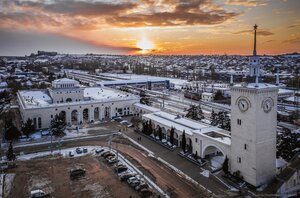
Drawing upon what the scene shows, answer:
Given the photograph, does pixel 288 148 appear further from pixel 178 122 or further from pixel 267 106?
pixel 178 122

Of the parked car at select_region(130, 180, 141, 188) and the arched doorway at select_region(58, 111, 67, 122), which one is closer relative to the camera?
the parked car at select_region(130, 180, 141, 188)

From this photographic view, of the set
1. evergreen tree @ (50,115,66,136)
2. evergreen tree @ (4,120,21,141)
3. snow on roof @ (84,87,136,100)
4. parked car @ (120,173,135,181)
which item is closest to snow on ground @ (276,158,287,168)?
parked car @ (120,173,135,181)

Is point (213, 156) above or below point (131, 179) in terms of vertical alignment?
above

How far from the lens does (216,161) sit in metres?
34.4

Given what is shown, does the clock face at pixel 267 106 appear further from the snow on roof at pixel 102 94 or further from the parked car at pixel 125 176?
the snow on roof at pixel 102 94

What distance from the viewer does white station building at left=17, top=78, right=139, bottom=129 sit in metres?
51.5

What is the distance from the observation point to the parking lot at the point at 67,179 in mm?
27547

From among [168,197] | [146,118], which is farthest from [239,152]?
[146,118]

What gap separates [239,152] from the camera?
97.2ft

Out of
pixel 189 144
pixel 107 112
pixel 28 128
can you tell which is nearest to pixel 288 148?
pixel 189 144

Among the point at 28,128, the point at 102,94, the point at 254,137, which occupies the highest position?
the point at 254,137

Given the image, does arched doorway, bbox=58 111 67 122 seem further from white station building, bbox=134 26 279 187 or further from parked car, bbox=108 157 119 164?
white station building, bbox=134 26 279 187

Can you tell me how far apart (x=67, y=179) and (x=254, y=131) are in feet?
65.8

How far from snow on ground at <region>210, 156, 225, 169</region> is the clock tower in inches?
120
